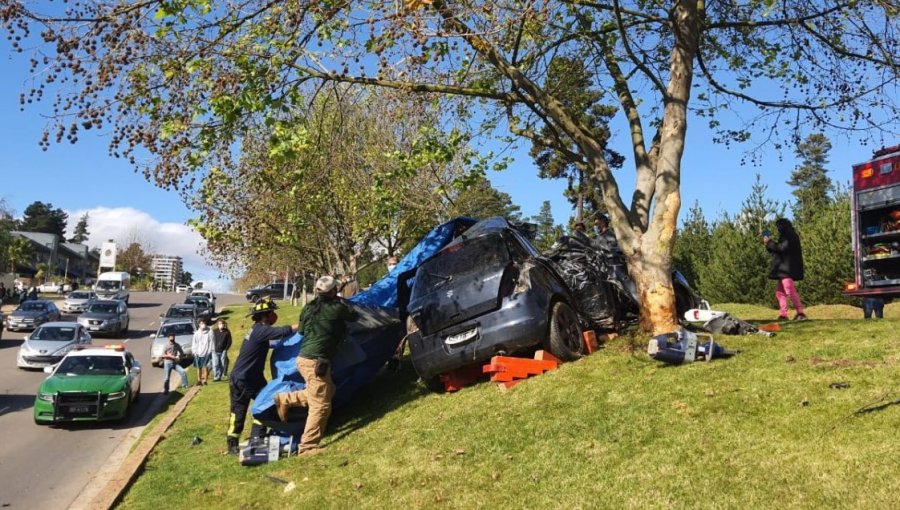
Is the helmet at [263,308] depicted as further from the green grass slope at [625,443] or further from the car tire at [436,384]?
the car tire at [436,384]

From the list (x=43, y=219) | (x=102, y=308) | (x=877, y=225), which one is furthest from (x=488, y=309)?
(x=43, y=219)

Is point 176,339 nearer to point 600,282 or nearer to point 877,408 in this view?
point 600,282

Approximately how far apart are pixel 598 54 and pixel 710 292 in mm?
14294

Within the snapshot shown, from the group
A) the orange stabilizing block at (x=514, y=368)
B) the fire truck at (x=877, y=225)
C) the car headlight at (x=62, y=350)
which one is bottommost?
the car headlight at (x=62, y=350)

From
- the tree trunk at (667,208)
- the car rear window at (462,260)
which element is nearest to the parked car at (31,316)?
the car rear window at (462,260)

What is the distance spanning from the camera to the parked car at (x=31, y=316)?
32.0 metres

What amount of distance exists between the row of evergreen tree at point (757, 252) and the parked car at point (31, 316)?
28.3 m

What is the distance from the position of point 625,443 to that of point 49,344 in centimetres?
2052

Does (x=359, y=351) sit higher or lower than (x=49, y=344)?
higher

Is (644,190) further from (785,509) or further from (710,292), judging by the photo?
(710,292)

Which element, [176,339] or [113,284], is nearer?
[176,339]

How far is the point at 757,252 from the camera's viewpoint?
22.4 m

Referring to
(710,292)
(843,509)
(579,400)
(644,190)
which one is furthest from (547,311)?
(710,292)

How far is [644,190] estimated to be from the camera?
9922mm
